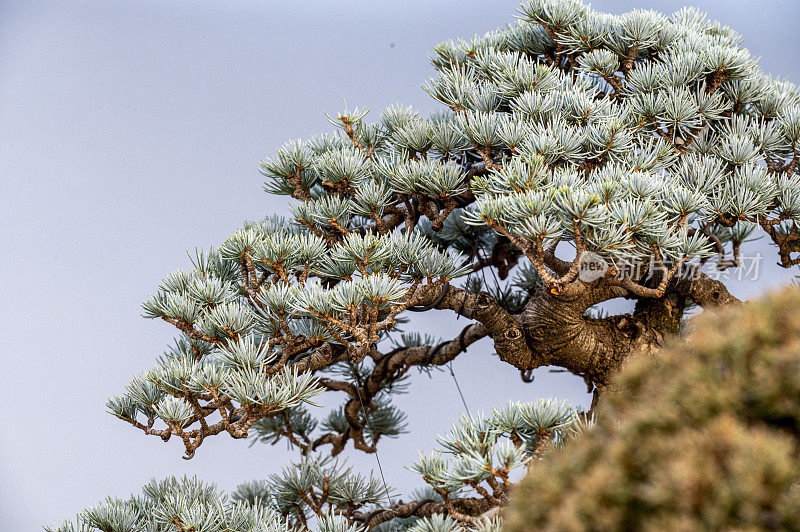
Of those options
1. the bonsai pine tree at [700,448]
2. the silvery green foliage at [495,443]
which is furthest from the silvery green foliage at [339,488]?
the bonsai pine tree at [700,448]

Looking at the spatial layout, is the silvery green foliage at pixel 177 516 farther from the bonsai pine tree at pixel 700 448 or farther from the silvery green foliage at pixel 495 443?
the bonsai pine tree at pixel 700 448

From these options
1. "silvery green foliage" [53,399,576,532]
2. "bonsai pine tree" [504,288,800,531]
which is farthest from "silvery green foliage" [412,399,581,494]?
"bonsai pine tree" [504,288,800,531]

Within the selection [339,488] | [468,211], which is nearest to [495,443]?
[468,211]

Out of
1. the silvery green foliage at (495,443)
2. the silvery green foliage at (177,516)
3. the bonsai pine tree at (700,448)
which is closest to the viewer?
the bonsai pine tree at (700,448)

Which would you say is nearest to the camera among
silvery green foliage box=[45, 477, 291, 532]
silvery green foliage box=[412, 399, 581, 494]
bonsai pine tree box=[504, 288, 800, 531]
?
bonsai pine tree box=[504, 288, 800, 531]

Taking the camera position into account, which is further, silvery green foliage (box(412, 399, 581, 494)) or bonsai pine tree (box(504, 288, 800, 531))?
silvery green foliage (box(412, 399, 581, 494))

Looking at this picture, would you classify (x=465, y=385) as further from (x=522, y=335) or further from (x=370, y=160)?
(x=370, y=160)

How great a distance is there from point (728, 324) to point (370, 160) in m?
0.68

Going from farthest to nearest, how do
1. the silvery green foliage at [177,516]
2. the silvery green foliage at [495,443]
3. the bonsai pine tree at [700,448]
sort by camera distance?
the silvery green foliage at [177,516] → the silvery green foliage at [495,443] → the bonsai pine tree at [700,448]

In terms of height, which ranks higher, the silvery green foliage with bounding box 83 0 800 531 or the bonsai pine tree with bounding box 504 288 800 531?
the silvery green foliage with bounding box 83 0 800 531

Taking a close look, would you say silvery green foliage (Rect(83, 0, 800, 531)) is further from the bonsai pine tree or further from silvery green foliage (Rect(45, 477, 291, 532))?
the bonsai pine tree

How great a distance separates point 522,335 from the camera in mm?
1126

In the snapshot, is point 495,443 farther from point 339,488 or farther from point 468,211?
point 339,488

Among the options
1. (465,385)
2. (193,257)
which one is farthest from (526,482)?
(465,385)
